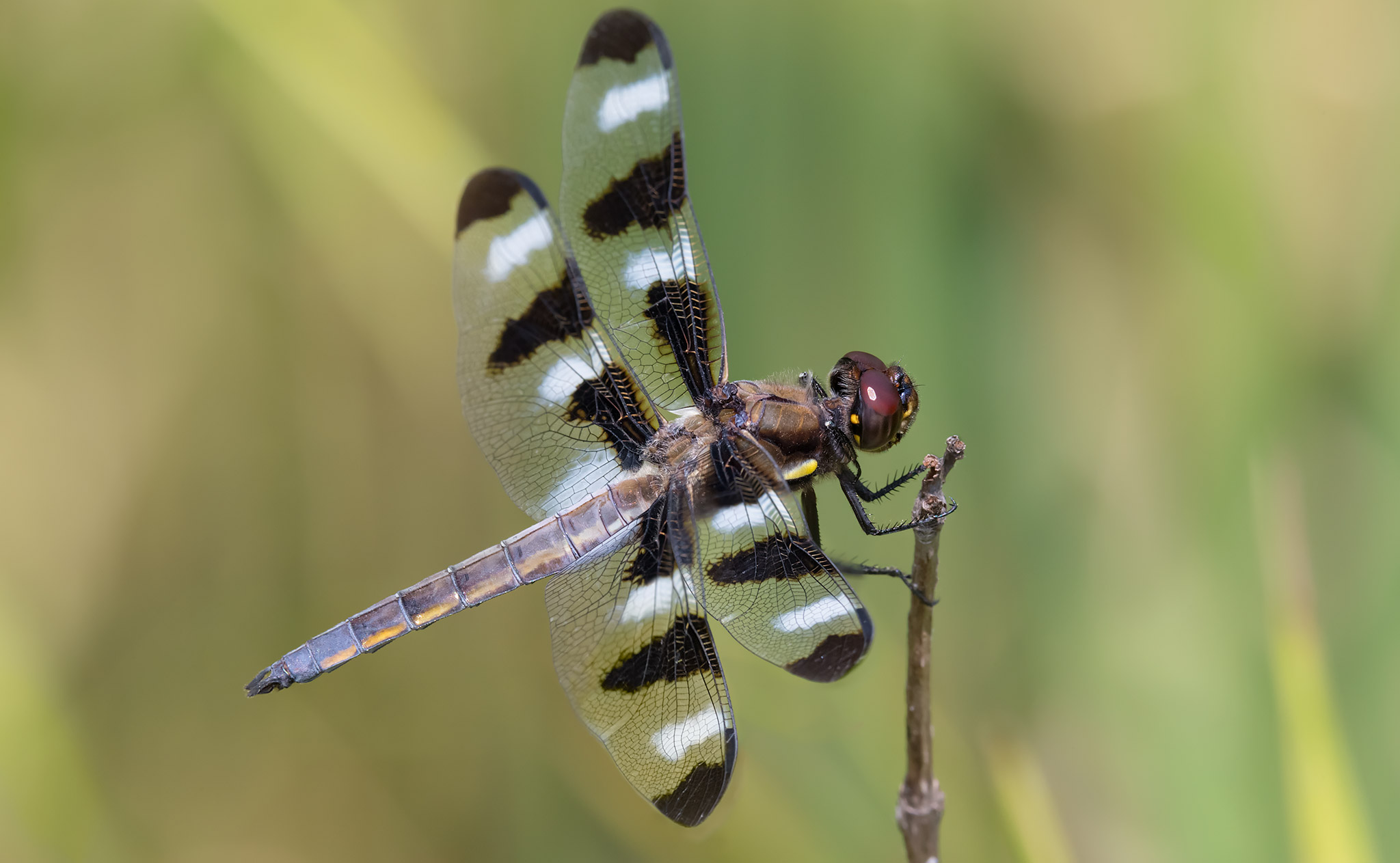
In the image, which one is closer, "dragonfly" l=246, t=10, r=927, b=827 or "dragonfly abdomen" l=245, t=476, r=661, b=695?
"dragonfly" l=246, t=10, r=927, b=827

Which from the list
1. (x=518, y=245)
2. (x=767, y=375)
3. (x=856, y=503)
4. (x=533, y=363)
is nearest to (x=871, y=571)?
(x=856, y=503)

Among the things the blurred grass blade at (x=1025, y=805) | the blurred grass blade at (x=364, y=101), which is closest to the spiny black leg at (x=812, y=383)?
the blurred grass blade at (x=1025, y=805)

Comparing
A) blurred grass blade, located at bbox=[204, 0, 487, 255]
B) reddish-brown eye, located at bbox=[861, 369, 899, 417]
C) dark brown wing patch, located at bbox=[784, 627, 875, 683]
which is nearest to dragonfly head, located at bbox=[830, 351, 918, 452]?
reddish-brown eye, located at bbox=[861, 369, 899, 417]

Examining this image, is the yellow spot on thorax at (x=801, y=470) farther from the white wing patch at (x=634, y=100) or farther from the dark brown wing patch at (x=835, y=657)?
the white wing patch at (x=634, y=100)

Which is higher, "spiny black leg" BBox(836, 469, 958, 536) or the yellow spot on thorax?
the yellow spot on thorax

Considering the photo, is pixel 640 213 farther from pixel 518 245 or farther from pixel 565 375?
pixel 565 375

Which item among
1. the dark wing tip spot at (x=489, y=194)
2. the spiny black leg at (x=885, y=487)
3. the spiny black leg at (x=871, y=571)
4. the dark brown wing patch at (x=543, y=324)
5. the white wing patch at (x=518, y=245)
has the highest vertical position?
the dark wing tip spot at (x=489, y=194)

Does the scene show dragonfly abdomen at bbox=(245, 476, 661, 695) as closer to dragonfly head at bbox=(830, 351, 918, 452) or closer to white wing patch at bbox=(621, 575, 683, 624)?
white wing patch at bbox=(621, 575, 683, 624)
